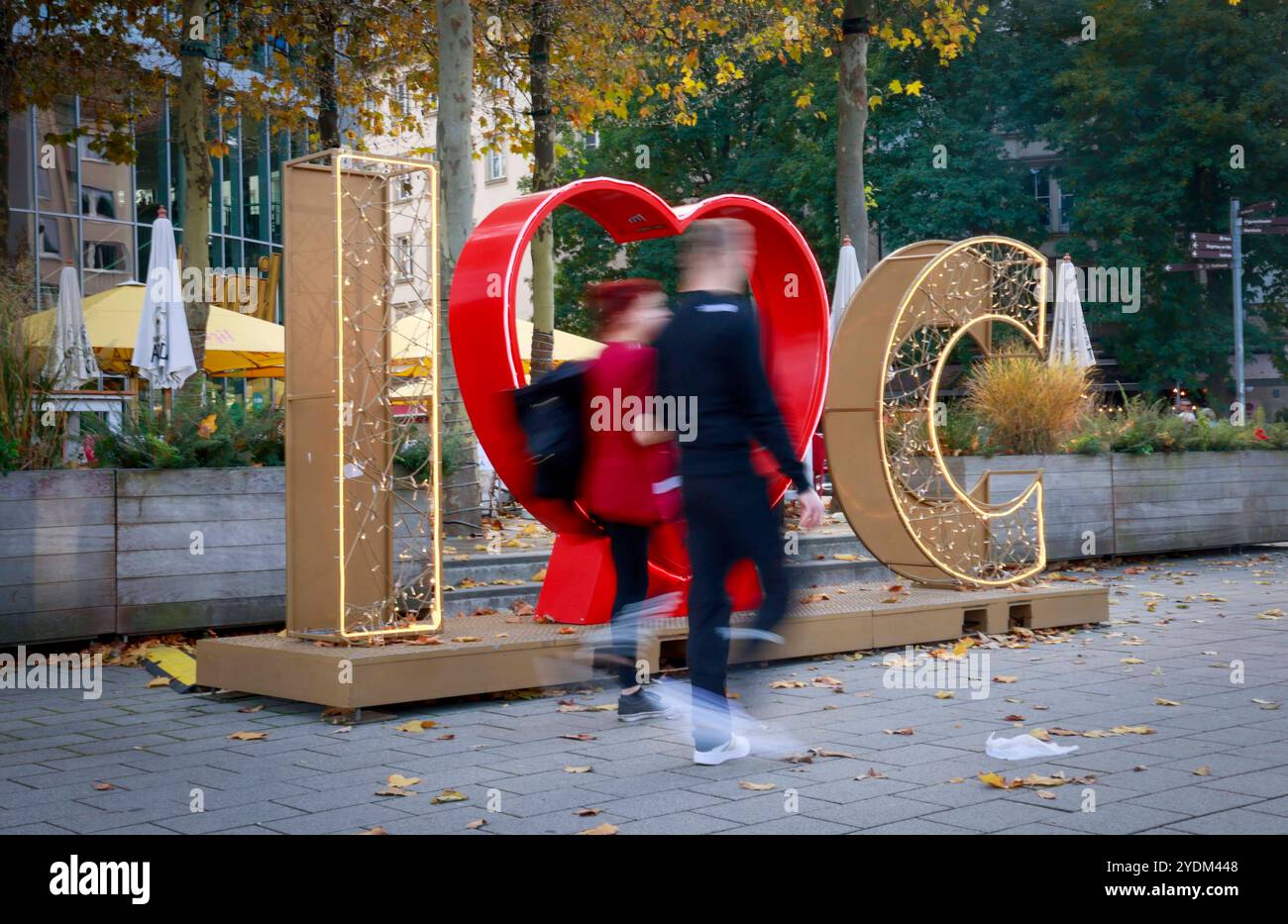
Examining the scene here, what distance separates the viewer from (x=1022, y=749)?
622 centimetres

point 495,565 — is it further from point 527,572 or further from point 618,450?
point 618,450

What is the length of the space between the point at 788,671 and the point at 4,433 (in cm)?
554

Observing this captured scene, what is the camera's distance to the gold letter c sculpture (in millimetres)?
10156

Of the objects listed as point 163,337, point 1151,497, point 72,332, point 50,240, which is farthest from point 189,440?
point 50,240

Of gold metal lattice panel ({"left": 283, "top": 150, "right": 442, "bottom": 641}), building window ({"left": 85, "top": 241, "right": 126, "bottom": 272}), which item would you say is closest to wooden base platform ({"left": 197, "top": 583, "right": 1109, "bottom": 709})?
gold metal lattice panel ({"left": 283, "top": 150, "right": 442, "bottom": 641})

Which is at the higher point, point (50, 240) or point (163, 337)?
point (50, 240)

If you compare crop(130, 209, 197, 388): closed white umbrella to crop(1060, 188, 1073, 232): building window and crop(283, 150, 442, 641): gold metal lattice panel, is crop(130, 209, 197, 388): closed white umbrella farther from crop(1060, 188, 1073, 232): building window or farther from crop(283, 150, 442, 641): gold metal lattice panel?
crop(1060, 188, 1073, 232): building window

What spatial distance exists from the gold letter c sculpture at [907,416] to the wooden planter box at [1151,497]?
3887 millimetres

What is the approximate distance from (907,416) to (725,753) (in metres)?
4.93

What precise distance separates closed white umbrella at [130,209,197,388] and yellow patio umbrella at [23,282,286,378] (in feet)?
11.6

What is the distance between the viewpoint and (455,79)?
13.6m

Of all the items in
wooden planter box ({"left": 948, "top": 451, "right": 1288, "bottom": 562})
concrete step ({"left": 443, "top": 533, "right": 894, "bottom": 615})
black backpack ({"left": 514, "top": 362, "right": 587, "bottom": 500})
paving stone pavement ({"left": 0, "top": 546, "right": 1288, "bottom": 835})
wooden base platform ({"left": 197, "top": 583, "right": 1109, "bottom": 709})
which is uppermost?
black backpack ({"left": 514, "top": 362, "right": 587, "bottom": 500})

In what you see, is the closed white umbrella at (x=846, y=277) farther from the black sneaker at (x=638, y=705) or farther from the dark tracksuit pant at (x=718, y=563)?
the dark tracksuit pant at (x=718, y=563)
